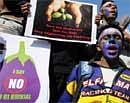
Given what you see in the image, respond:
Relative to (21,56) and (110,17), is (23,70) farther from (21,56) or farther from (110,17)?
(110,17)

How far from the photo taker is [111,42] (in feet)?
13.5

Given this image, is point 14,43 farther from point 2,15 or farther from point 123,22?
point 123,22

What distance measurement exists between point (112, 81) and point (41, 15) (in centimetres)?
96

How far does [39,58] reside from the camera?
175 inches

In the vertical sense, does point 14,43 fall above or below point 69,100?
above

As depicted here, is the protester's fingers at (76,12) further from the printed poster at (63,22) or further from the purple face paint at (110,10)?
the purple face paint at (110,10)

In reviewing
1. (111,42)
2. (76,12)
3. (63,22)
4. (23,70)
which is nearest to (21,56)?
(23,70)

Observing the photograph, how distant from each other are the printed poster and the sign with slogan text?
0.36ft

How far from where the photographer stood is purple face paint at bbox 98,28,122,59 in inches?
161

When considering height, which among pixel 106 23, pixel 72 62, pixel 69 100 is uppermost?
pixel 106 23

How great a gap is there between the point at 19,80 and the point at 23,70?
0.36ft

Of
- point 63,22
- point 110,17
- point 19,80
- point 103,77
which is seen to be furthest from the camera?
point 63,22

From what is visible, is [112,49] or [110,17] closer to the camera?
[112,49]

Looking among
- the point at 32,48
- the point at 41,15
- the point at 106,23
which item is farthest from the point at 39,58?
the point at 106,23
